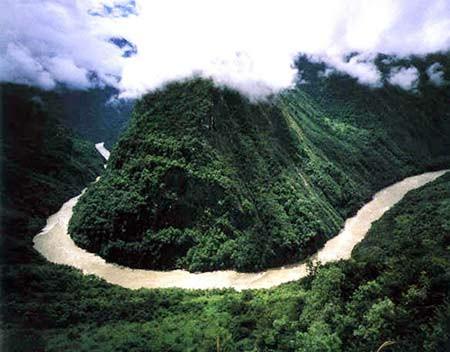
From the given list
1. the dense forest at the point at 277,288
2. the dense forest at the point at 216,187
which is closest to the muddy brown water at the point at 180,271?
the dense forest at the point at 216,187

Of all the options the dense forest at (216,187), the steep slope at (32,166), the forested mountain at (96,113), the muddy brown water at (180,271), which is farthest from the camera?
the forested mountain at (96,113)

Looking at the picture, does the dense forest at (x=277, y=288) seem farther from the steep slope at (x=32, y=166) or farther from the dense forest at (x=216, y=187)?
the dense forest at (x=216, y=187)

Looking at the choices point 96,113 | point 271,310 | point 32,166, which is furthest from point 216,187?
point 96,113

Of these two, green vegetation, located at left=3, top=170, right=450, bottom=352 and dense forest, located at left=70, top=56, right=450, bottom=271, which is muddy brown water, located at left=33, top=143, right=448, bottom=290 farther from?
green vegetation, located at left=3, top=170, right=450, bottom=352

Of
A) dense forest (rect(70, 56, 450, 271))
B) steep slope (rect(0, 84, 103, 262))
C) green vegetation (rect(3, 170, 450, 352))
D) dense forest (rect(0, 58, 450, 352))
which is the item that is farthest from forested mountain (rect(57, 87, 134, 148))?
green vegetation (rect(3, 170, 450, 352))

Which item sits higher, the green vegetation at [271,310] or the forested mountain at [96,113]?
the forested mountain at [96,113]

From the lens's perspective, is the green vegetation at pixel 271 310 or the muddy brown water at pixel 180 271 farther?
the muddy brown water at pixel 180 271

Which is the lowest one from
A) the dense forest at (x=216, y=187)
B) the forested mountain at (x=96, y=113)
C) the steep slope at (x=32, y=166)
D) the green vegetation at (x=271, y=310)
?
the green vegetation at (x=271, y=310)

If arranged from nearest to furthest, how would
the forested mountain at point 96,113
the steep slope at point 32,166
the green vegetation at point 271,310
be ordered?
the green vegetation at point 271,310 → the steep slope at point 32,166 → the forested mountain at point 96,113

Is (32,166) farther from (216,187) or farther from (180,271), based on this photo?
(180,271)

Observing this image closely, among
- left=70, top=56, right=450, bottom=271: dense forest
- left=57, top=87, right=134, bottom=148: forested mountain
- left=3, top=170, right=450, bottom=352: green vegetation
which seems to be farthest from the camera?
left=57, top=87, right=134, bottom=148: forested mountain
